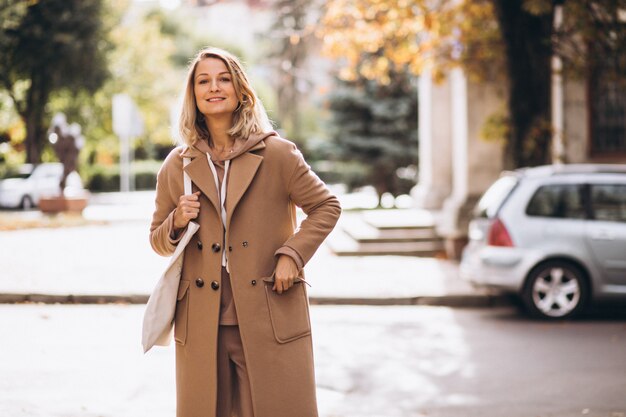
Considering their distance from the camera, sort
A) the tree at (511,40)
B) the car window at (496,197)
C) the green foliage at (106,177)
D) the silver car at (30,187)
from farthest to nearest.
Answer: the green foliage at (106,177), the silver car at (30,187), the tree at (511,40), the car window at (496,197)

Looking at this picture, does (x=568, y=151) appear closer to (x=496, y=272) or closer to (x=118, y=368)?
(x=496, y=272)

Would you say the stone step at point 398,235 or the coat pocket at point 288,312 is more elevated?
the coat pocket at point 288,312

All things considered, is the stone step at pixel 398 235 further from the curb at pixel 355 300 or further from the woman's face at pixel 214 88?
the woman's face at pixel 214 88

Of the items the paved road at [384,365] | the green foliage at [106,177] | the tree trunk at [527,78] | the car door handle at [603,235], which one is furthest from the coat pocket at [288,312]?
the green foliage at [106,177]

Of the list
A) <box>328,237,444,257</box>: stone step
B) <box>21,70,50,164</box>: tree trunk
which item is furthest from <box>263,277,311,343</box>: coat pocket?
<box>21,70,50,164</box>: tree trunk

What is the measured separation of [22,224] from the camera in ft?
79.2

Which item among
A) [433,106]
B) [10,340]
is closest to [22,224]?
[433,106]

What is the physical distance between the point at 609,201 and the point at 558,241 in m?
0.80

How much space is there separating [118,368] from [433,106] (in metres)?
17.5

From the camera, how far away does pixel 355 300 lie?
11.7 meters

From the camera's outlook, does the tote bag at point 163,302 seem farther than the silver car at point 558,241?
No

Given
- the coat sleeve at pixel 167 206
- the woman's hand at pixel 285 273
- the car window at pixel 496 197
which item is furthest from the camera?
the car window at pixel 496 197

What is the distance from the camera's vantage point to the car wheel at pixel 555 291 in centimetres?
1047

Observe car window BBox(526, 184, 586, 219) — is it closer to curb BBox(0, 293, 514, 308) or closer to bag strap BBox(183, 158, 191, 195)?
curb BBox(0, 293, 514, 308)
